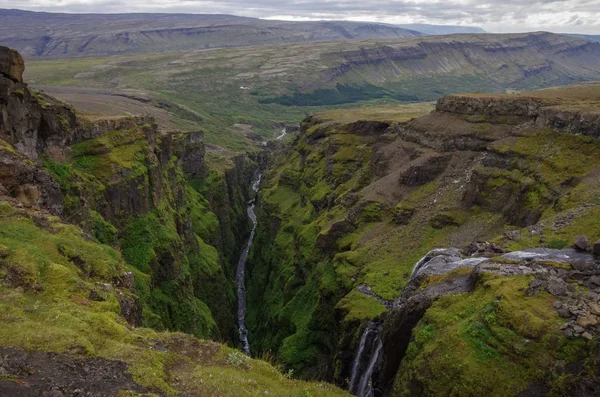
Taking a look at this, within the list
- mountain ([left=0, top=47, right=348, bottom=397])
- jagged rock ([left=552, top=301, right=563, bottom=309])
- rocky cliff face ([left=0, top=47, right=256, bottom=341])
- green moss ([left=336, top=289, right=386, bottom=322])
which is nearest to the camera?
mountain ([left=0, top=47, right=348, bottom=397])

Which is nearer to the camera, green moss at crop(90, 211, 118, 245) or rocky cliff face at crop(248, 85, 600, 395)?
rocky cliff face at crop(248, 85, 600, 395)

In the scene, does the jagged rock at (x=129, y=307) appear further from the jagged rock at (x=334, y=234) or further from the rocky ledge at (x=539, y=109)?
the rocky ledge at (x=539, y=109)

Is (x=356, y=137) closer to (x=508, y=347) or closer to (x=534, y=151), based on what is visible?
(x=534, y=151)

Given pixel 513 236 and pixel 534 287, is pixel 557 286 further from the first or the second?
pixel 513 236

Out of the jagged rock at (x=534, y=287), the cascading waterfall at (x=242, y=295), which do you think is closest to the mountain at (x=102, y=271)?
the cascading waterfall at (x=242, y=295)

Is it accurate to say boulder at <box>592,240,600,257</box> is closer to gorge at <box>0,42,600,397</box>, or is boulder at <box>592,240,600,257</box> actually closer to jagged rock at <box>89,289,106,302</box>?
gorge at <box>0,42,600,397</box>

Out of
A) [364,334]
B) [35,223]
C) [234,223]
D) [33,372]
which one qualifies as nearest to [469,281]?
[364,334]

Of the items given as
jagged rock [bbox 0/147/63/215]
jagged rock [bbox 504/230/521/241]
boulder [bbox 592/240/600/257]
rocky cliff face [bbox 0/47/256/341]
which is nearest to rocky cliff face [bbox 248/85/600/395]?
jagged rock [bbox 504/230/521/241]
